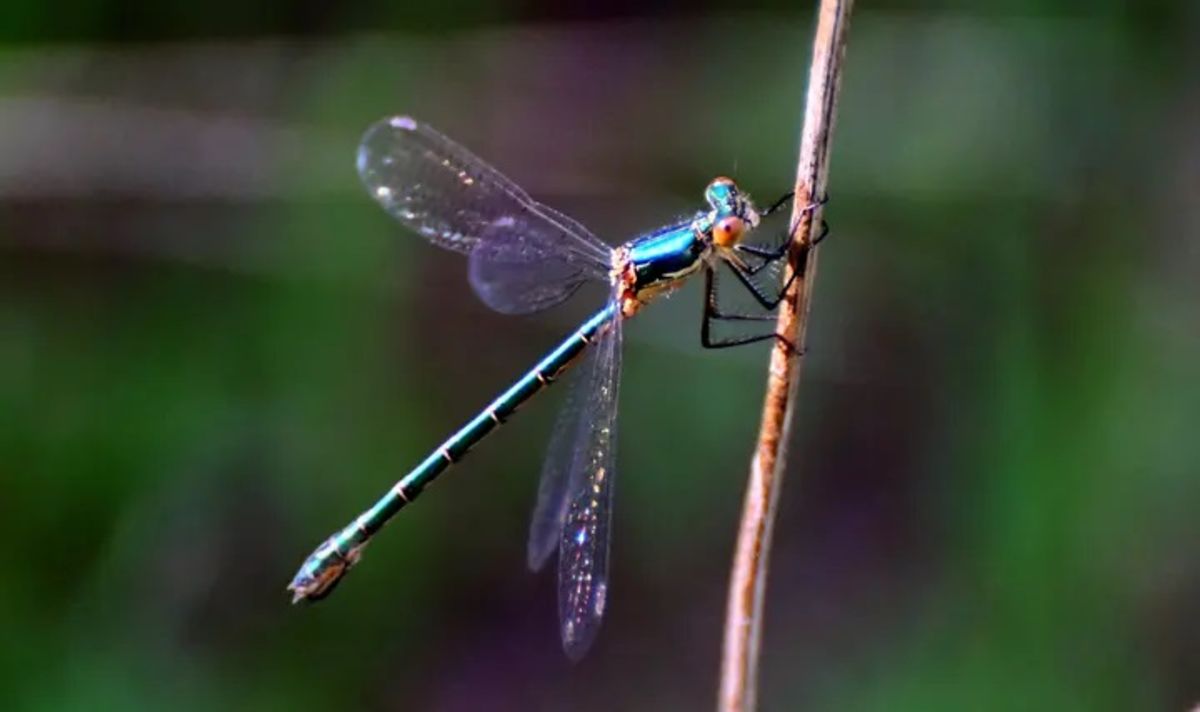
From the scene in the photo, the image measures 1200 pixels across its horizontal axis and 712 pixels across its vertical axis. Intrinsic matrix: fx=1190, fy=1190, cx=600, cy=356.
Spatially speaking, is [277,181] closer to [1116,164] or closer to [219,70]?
[219,70]

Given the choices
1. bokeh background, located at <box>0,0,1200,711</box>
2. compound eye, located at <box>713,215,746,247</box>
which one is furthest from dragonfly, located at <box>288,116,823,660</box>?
bokeh background, located at <box>0,0,1200,711</box>

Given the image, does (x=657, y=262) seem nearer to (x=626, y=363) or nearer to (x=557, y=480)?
(x=557, y=480)

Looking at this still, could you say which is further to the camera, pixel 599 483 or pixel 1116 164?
pixel 1116 164

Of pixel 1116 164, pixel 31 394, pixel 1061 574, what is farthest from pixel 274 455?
pixel 1116 164

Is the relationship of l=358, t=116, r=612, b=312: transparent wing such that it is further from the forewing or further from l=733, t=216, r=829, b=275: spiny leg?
l=733, t=216, r=829, b=275: spiny leg

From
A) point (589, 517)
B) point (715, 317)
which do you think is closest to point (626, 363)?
point (715, 317)

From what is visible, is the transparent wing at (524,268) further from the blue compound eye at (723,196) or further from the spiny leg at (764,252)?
the spiny leg at (764,252)

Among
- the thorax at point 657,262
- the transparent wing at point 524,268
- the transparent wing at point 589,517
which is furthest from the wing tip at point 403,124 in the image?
the transparent wing at point 589,517
